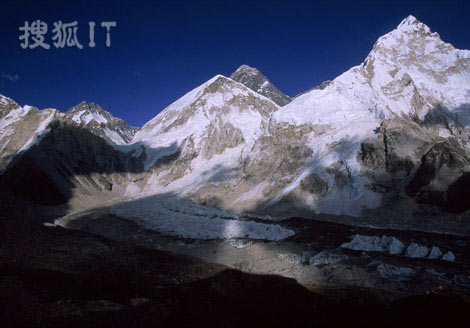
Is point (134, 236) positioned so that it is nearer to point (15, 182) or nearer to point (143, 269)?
point (143, 269)

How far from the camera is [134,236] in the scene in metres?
A: 33.7

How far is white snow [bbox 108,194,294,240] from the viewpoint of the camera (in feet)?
106

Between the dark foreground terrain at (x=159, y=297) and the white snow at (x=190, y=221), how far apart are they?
10.8 metres

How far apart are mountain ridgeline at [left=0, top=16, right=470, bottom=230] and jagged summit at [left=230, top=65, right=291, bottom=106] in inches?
2130

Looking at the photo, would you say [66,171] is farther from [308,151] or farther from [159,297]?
[159,297]

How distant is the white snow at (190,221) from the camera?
32.2 metres

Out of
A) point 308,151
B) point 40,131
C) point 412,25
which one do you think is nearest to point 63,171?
point 40,131

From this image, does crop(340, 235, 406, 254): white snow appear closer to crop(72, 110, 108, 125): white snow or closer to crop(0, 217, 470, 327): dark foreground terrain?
crop(0, 217, 470, 327): dark foreground terrain

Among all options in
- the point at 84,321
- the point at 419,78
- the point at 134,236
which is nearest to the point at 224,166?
the point at 134,236

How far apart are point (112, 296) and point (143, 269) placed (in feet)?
19.3

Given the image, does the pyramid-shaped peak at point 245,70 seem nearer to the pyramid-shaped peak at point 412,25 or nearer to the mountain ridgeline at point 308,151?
the mountain ridgeline at point 308,151

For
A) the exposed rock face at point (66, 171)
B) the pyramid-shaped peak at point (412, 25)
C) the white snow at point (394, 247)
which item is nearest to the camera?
the white snow at point (394, 247)

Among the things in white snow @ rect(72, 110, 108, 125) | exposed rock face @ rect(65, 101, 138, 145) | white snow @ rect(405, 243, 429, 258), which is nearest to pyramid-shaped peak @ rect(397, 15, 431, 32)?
white snow @ rect(405, 243, 429, 258)

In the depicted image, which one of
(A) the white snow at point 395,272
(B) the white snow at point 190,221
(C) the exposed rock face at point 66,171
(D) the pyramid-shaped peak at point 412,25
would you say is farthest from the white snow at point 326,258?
(D) the pyramid-shaped peak at point 412,25
